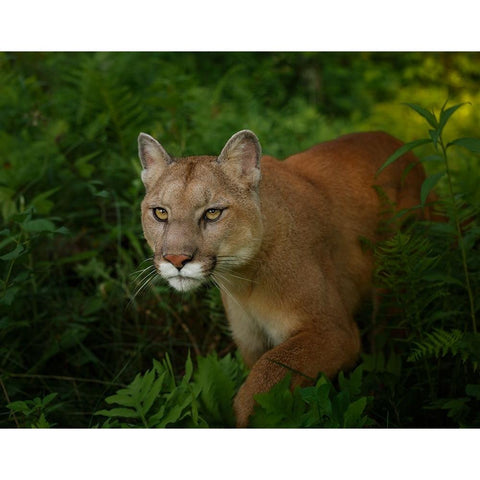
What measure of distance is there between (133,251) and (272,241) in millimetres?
2599

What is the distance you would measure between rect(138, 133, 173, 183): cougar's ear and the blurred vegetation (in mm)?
688

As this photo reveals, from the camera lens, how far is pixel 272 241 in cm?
490

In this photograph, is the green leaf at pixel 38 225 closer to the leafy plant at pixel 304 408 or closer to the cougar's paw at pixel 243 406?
the cougar's paw at pixel 243 406

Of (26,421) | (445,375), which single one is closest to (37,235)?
(26,421)

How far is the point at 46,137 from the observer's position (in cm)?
764

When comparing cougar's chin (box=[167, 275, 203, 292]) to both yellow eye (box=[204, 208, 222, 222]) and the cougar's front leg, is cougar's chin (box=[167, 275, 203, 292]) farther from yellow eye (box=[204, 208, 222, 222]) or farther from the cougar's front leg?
the cougar's front leg

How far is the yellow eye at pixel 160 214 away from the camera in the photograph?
451 cm

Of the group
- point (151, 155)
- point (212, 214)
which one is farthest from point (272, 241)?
point (151, 155)

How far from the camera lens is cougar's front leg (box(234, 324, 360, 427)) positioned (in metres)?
4.41

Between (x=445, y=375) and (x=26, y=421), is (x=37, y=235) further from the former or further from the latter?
(x=445, y=375)

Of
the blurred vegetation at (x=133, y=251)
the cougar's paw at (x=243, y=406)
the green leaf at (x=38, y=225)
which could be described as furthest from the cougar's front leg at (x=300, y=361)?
the green leaf at (x=38, y=225)

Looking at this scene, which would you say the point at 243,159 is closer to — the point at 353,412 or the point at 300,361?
the point at 300,361

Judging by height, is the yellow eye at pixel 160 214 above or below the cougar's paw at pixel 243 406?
above

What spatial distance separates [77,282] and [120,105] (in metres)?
2.16
